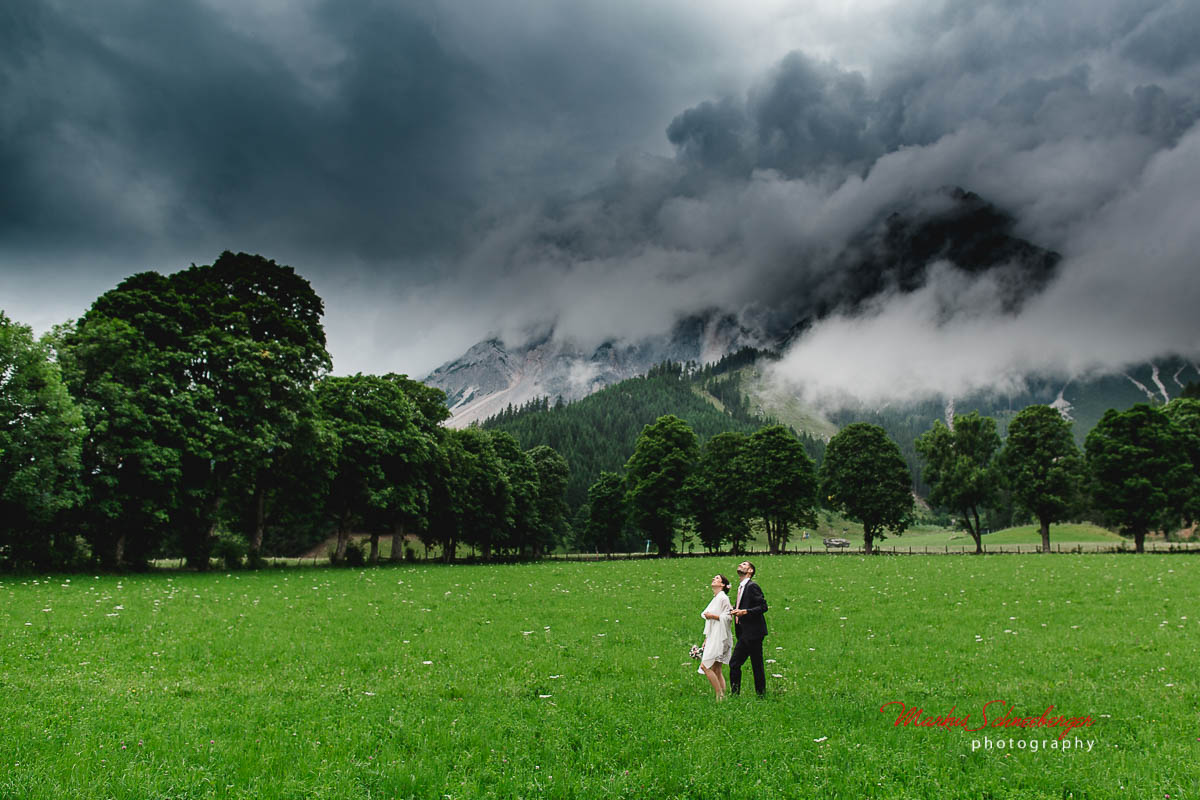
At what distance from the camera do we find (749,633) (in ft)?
38.4

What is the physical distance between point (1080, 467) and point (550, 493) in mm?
72723

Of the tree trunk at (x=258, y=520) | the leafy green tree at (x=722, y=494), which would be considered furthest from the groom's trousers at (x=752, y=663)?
the leafy green tree at (x=722, y=494)

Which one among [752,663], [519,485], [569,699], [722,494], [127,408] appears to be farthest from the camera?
[519,485]

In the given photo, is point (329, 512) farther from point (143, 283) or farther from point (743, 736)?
point (743, 736)

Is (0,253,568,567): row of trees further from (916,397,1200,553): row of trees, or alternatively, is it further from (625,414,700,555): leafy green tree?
(916,397,1200,553): row of trees

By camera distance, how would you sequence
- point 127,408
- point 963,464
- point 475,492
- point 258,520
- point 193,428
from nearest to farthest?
point 127,408, point 193,428, point 258,520, point 475,492, point 963,464

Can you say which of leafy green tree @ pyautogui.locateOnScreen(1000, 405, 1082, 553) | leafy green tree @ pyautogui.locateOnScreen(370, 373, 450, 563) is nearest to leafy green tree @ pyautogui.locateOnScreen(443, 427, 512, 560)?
leafy green tree @ pyautogui.locateOnScreen(370, 373, 450, 563)

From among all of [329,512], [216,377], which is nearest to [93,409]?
[216,377]

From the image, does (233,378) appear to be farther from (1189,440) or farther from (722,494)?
(1189,440)

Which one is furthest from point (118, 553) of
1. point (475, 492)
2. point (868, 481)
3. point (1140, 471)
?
point (1140, 471)

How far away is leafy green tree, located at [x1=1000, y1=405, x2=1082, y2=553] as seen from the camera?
6856 centimetres

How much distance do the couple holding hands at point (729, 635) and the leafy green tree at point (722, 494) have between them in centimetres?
6751

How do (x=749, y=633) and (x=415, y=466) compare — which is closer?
(x=749, y=633)

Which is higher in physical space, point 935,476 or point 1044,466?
point 1044,466
